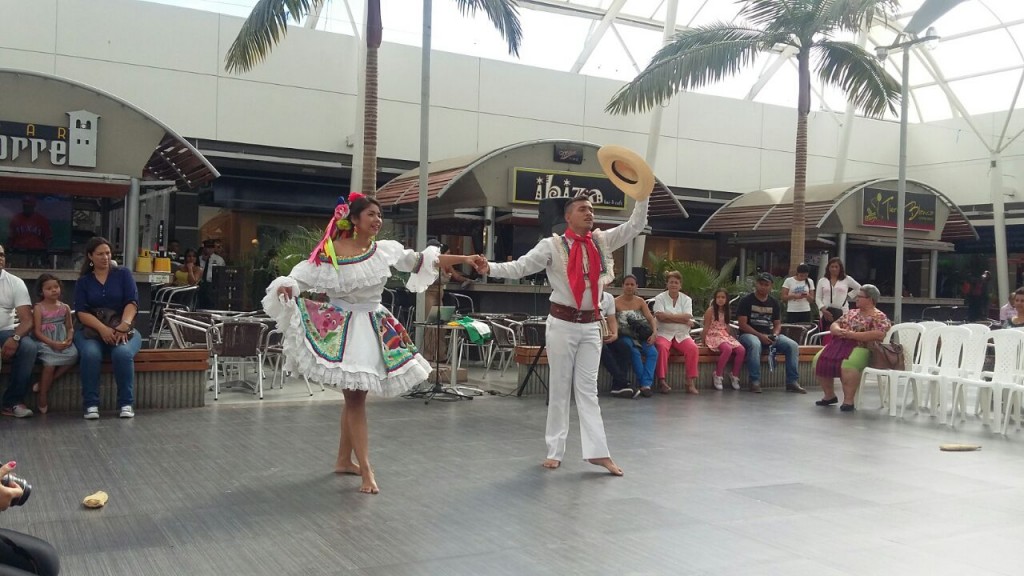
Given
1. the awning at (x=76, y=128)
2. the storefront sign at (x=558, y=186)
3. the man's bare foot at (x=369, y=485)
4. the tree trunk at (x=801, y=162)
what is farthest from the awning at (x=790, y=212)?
the man's bare foot at (x=369, y=485)

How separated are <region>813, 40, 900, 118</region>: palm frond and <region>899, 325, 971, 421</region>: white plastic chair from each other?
27.8 ft

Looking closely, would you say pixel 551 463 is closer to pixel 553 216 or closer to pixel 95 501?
pixel 95 501

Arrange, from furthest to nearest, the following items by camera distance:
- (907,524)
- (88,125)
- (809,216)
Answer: (809,216) → (88,125) → (907,524)

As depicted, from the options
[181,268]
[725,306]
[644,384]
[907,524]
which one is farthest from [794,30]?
[907,524]

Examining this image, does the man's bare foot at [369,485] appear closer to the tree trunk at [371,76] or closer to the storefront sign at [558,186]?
the tree trunk at [371,76]

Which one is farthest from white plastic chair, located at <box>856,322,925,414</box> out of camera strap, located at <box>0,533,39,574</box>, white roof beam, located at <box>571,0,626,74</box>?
white roof beam, located at <box>571,0,626,74</box>

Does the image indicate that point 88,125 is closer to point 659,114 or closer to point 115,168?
point 115,168

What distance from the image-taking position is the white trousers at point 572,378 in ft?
21.6

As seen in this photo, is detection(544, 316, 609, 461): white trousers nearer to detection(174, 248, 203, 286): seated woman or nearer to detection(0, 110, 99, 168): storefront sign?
detection(0, 110, 99, 168): storefront sign

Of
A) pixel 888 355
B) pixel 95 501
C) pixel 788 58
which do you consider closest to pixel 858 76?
pixel 788 58

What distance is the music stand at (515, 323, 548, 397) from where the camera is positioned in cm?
1057

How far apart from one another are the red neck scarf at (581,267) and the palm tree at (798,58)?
11.2 m

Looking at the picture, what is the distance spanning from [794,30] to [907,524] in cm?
1362

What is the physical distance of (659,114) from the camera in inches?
837
